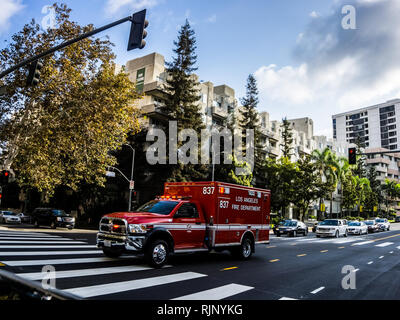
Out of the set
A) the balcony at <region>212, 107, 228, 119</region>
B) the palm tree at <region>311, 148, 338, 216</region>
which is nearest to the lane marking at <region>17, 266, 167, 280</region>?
the balcony at <region>212, 107, 228, 119</region>

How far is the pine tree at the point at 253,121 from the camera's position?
46.9 meters

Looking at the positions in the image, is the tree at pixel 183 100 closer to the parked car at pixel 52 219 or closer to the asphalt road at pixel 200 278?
the parked car at pixel 52 219

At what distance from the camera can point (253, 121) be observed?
49.3 metres

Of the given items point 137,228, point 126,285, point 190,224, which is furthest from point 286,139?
point 126,285

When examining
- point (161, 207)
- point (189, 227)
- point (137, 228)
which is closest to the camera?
point (137, 228)

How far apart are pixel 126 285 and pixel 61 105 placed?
1822cm

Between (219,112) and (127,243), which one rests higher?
(219,112)

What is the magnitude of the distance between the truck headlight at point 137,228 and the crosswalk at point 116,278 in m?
1.03

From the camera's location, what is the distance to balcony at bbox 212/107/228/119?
4644 centimetres

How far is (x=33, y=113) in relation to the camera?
69.2 feet

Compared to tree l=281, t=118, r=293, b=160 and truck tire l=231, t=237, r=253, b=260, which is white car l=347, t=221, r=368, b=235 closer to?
tree l=281, t=118, r=293, b=160

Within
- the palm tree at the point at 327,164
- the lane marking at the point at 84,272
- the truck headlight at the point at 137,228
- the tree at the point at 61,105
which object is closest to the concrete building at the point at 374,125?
A: the palm tree at the point at 327,164

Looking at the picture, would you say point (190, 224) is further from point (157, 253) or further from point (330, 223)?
point (330, 223)

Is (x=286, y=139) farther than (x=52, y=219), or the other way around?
(x=286, y=139)
